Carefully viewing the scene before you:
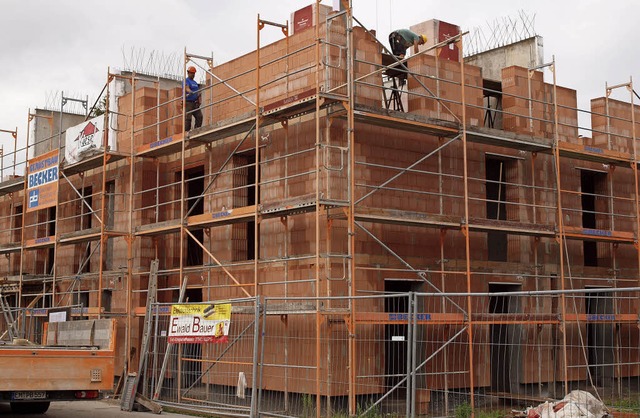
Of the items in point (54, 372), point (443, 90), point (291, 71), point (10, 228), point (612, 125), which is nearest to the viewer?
point (54, 372)

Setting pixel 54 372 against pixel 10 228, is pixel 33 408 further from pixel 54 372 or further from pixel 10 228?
pixel 10 228

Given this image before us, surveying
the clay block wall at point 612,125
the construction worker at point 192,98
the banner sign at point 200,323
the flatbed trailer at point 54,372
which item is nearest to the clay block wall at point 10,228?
the construction worker at point 192,98

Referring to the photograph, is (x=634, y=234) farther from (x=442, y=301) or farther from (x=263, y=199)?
(x=263, y=199)

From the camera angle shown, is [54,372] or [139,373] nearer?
[54,372]

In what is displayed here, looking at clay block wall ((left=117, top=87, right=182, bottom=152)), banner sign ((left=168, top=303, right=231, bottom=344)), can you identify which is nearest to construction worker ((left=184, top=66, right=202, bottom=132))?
clay block wall ((left=117, top=87, right=182, bottom=152))

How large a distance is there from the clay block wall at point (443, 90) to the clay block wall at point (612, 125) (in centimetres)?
432

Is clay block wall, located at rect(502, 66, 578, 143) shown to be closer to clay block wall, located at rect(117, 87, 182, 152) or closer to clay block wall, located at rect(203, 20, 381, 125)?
clay block wall, located at rect(203, 20, 381, 125)

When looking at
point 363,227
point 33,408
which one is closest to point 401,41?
point 363,227

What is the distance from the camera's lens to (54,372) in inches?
493

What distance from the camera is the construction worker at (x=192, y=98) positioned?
18.6 metres

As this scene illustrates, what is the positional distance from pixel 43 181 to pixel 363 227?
1067 centimetres

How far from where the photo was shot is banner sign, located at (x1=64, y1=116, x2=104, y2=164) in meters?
20.3

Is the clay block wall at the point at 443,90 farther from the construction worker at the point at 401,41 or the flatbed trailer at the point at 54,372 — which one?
the flatbed trailer at the point at 54,372

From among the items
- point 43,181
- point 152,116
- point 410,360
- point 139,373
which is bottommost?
point 139,373
